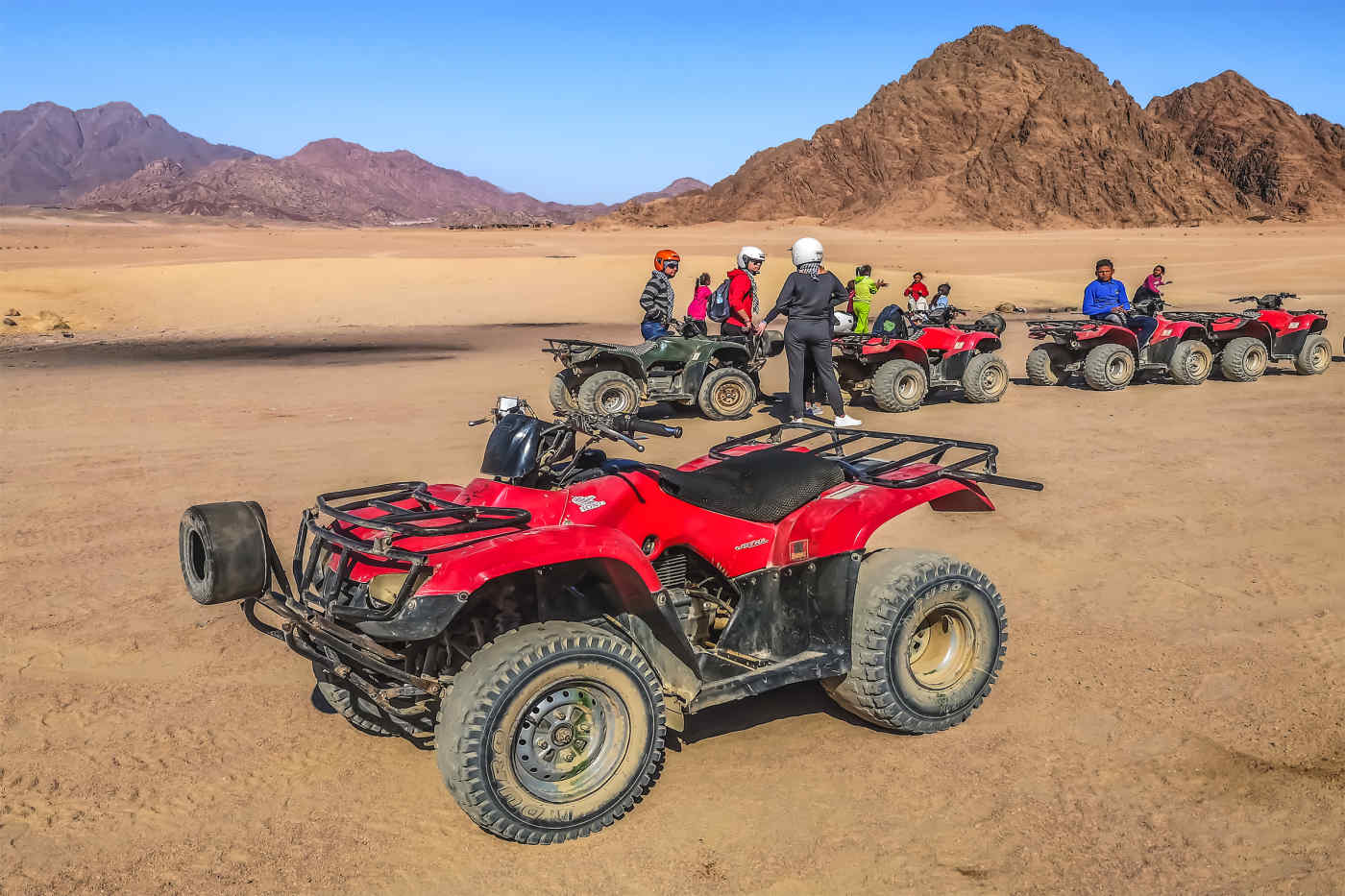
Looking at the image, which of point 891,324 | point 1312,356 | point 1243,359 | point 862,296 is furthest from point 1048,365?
point 1312,356

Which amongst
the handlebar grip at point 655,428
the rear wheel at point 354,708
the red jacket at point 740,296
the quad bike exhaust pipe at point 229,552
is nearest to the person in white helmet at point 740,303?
the red jacket at point 740,296

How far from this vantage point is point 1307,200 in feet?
324

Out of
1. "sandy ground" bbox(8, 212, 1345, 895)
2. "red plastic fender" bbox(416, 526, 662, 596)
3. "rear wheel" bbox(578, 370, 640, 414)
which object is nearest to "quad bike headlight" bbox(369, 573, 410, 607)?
"red plastic fender" bbox(416, 526, 662, 596)

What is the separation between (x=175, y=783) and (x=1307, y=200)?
115 metres

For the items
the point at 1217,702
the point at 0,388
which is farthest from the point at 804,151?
the point at 1217,702

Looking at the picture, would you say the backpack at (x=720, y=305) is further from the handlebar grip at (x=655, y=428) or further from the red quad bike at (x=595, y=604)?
the handlebar grip at (x=655, y=428)

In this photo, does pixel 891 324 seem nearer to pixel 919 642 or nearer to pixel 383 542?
pixel 919 642

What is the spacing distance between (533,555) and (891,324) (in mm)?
8952

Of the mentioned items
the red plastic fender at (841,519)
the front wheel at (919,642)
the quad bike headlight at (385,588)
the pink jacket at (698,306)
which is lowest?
the front wheel at (919,642)

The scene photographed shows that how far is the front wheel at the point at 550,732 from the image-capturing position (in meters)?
3.29

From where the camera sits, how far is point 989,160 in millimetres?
99438

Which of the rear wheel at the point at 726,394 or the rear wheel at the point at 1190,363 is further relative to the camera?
the rear wheel at the point at 1190,363

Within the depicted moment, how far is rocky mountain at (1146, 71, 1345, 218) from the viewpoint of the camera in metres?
101

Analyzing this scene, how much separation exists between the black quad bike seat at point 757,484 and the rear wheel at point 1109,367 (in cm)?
940
